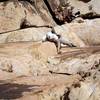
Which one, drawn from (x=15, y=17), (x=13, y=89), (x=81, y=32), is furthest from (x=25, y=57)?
(x=81, y=32)

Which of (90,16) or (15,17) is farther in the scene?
(90,16)

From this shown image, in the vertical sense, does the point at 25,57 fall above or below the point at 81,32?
above

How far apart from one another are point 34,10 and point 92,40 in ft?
9.46

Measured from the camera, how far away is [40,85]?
8805mm

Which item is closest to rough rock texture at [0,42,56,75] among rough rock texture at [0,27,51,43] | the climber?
the climber

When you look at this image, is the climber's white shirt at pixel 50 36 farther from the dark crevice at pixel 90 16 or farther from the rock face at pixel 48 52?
the dark crevice at pixel 90 16

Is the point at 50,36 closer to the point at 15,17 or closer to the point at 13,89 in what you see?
the point at 15,17

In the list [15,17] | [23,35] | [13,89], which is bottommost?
[23,35]

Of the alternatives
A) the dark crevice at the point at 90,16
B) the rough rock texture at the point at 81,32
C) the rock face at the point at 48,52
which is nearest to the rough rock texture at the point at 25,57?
the rock face at the point at 48,52

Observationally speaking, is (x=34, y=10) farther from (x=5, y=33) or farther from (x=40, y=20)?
(x=5, y=33)

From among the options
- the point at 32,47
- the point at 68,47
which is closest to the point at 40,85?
the point at 32,47

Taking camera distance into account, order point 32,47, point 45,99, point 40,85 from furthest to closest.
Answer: point 32,47 → point 40,85 → point 45,99

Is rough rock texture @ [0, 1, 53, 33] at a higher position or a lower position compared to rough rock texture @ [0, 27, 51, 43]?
higher

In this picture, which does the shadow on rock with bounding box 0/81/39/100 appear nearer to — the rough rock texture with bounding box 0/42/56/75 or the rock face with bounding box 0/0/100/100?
the rock face with bounding box 0/0/100/100
